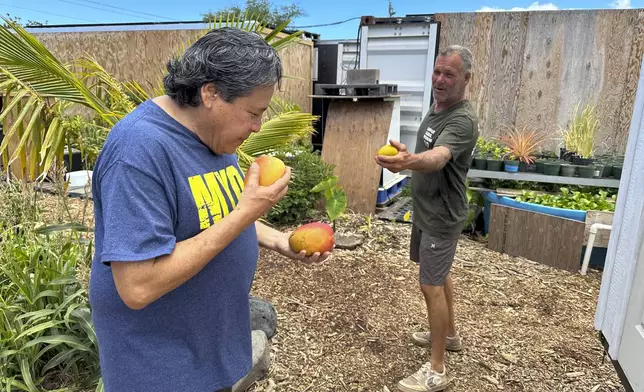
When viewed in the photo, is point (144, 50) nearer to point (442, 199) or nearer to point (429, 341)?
point (442, 199)

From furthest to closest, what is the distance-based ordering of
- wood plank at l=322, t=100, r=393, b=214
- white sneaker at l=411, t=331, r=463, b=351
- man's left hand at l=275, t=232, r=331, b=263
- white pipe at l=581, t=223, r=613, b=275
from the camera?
1. wood plank at l=322, t=100, r=393, b=214
2. white pipe at l=581, t=223, r=613, b=275
3. white sneaker at l=411, t=331, r=463, b=351
4. man's left hand at l=275, t=232, r=331, b=263

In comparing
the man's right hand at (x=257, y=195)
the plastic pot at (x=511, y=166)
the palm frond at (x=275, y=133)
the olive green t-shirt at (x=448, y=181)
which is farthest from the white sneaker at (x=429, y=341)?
the plastic pot at (x=511, y=166)

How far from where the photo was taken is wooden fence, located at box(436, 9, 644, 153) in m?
6.01

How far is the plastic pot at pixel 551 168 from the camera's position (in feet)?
17.5

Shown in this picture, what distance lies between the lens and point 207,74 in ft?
3.94

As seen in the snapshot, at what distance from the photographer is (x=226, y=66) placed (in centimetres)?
119

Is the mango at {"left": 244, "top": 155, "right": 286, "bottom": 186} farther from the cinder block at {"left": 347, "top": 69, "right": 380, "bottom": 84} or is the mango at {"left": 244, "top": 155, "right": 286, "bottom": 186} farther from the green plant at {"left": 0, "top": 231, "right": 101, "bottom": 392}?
the cinder block at {"left": 347, "top": 69, "right": 380, "bottom": 84}

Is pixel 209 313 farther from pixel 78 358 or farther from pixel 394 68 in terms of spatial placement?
pixel 394 68

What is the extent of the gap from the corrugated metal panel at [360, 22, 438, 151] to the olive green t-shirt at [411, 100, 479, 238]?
13.4 feet

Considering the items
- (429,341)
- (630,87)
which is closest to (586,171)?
(630,87)

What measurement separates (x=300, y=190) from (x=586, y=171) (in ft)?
11.0

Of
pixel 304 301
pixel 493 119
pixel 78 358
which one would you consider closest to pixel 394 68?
pixel 493 119

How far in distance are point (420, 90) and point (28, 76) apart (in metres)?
5.30

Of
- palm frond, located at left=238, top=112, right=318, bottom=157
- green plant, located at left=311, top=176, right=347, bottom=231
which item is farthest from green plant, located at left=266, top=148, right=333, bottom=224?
palm frond, located at left=238, top=112, right=318, bottom=157
